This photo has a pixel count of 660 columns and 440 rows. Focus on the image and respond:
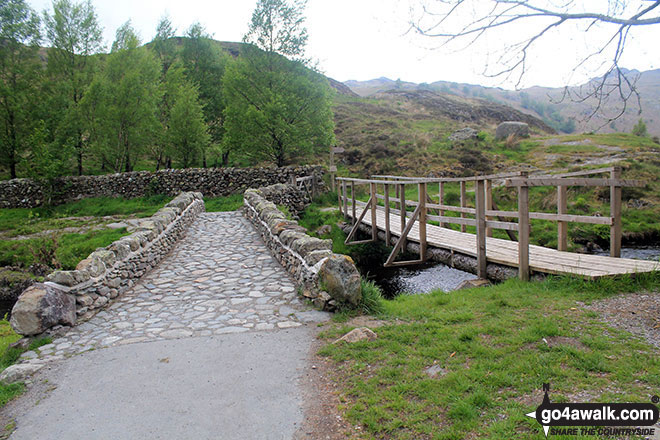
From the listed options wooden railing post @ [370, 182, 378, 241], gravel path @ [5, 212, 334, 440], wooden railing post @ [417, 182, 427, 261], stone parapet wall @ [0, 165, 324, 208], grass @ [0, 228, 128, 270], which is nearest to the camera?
gravel path @ [5, 212, 334, 440]

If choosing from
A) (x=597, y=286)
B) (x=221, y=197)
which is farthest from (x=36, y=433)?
(x=221, y=197)

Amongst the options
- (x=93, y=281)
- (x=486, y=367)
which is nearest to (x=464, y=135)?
(x=93, y=281)

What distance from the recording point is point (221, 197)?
1898 cm

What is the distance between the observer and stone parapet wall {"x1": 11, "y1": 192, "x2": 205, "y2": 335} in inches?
179

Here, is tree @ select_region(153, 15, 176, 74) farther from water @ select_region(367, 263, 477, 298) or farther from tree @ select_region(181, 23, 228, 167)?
water @ select_region(367, 263, 477, 298)

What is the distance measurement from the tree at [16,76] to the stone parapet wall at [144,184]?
8.55 ft

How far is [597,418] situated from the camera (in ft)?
8.09

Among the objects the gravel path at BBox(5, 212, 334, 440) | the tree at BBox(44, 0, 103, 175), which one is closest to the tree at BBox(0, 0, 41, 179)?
the tree at BBox(44, 0, 103, 175)

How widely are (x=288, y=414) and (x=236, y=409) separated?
1.45 feet

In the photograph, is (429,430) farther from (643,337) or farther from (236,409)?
(643,337)

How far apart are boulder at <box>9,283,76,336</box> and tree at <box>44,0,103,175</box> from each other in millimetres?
19245

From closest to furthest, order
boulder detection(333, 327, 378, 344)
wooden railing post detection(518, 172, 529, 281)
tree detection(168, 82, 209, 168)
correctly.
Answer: boulder detection(333, 327, 378, 344)
wooden railing post detection(518, 172, 529, 281)
tree detection(168, 82, 209, 168)

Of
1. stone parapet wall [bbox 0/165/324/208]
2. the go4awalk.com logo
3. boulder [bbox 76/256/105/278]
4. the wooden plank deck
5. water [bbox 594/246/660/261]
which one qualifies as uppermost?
stone parapet wall [bbox 0/165/324/208]

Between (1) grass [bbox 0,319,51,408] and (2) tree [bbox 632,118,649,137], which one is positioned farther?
(2) tree [bbox 632,118,649,137]
